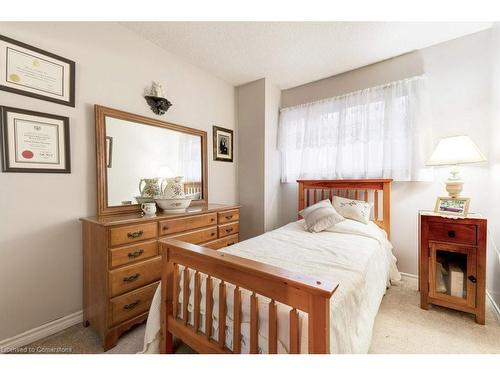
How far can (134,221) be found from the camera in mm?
1533

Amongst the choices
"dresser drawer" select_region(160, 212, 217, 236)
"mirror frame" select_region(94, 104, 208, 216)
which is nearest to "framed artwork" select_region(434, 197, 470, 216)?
"dresser drawer" select_region(160, 212, 217, 236)

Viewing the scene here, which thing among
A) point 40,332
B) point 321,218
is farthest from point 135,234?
→ point 321,218

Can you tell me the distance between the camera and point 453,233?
5.46ft

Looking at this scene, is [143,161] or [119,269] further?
[143,161]

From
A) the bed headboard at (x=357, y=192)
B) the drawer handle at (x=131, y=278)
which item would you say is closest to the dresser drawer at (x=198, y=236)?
the drawer handle at (x=131, y=278)

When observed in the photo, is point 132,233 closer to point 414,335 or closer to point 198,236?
point 198,236

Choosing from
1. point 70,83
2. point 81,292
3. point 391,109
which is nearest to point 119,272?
point 81,292

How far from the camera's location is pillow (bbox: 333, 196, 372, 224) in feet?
7.36

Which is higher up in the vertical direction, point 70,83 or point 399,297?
point 70,83

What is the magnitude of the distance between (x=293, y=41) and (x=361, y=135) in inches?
52.7

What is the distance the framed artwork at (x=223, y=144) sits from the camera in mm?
2838
